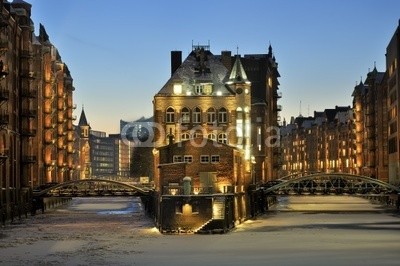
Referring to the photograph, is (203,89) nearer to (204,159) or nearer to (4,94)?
(204,159)

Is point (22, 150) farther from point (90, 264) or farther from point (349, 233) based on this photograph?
point (90, 264)

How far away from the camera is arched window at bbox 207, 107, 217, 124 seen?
394ft

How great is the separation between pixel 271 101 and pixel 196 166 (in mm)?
74107

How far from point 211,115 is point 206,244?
51.9m

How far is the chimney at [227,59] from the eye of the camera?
12888 cm

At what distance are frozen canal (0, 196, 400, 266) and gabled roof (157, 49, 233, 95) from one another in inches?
954

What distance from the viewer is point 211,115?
394 feet

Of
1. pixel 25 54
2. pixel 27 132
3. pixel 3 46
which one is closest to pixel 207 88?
pixel 25 54

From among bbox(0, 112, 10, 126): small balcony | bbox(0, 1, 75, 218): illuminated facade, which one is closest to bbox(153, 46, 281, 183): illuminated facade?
bbox(0, 1, 75, 218): illuminated facade

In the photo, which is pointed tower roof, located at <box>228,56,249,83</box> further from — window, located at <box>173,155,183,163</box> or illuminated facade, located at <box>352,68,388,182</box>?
illuminated facade, located at <box>352,68,388,182</box>

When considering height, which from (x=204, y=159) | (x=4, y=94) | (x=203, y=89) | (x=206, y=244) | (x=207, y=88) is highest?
(x=207, y=88)

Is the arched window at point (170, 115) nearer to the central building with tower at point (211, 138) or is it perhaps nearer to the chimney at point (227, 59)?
the central building with tower at point (211, 138)

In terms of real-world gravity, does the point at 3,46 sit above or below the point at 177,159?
above

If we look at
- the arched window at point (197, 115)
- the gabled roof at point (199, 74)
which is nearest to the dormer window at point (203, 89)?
the gabled roof at point (199, 74)
